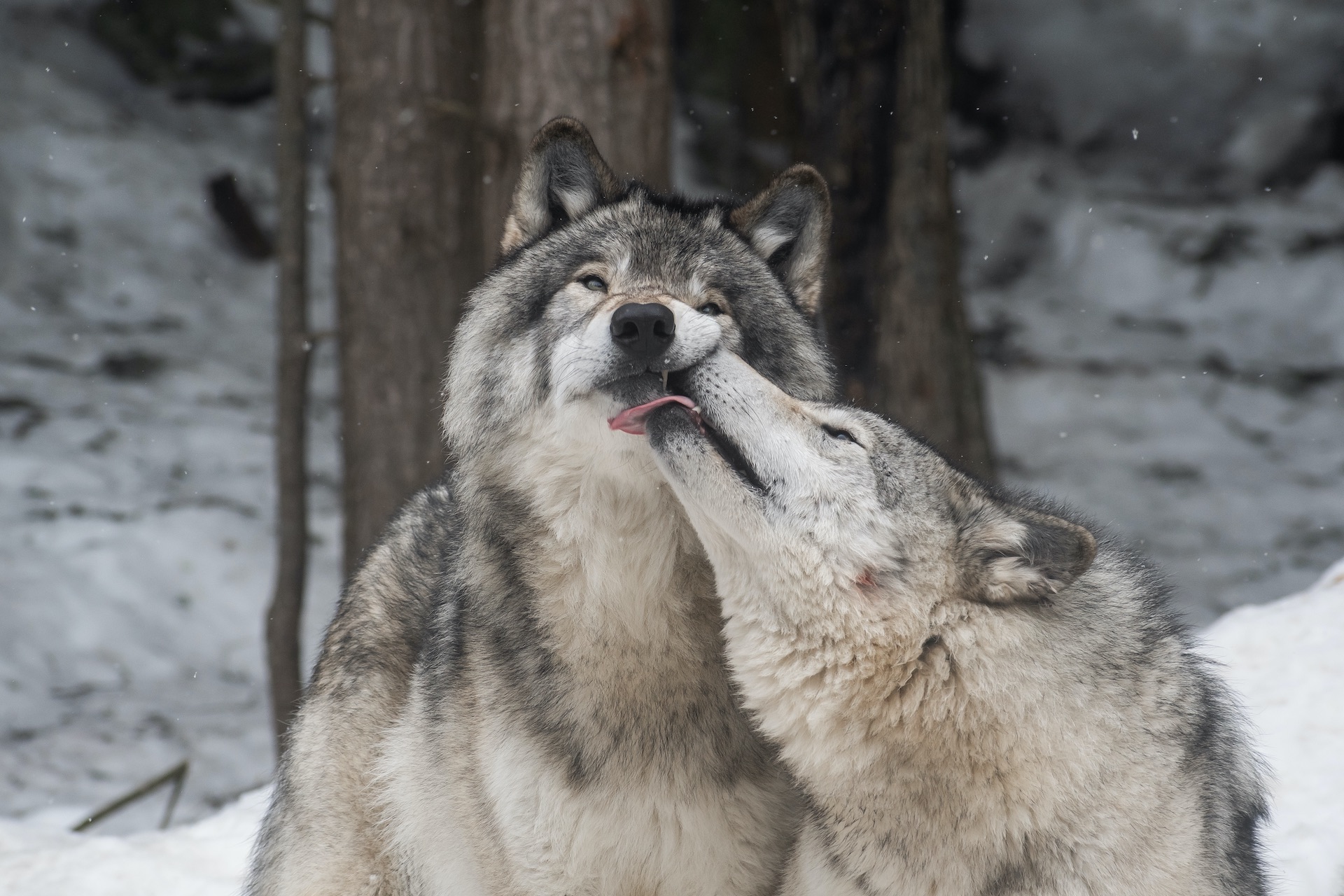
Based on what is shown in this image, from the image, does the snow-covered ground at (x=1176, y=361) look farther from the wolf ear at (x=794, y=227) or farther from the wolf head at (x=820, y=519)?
the wolf head at (x=820, y=519)

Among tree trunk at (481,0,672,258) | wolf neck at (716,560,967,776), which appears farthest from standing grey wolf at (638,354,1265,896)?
tree trunk at (481,0,672,258)

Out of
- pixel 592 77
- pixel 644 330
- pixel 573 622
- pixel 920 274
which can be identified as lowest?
pixel 573 622

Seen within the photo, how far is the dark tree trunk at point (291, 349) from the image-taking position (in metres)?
7.02

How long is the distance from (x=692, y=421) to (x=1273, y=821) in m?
2.67

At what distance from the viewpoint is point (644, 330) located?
303 centimetres

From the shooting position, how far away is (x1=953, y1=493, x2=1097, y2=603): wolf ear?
284cm

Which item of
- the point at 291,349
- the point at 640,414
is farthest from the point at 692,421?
the point at 291,349

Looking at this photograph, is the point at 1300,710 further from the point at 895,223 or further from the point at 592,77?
the point at 592,77

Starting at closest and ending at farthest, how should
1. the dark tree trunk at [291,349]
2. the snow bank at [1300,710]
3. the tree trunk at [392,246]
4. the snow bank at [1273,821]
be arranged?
the snow bank at [1300,710]
the snow bank at [1273,821]
the tree trunk at [392,246]
the dark tree trunk at [291,349]

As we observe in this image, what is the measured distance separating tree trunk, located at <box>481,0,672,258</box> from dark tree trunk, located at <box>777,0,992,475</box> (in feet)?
5.36

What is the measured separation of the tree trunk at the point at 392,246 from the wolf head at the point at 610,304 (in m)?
2.83

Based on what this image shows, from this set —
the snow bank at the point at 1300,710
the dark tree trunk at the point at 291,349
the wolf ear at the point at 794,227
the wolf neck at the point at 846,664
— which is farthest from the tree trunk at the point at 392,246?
the snow bank at the point at 1300,710

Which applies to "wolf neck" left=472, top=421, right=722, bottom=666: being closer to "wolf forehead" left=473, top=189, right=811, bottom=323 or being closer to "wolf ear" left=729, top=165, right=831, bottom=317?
"wolf forehead" left=473, top=189, right=811, bottom=323

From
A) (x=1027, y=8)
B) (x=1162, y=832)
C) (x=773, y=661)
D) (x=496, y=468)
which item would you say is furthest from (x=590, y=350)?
(x=1027, y=8)
